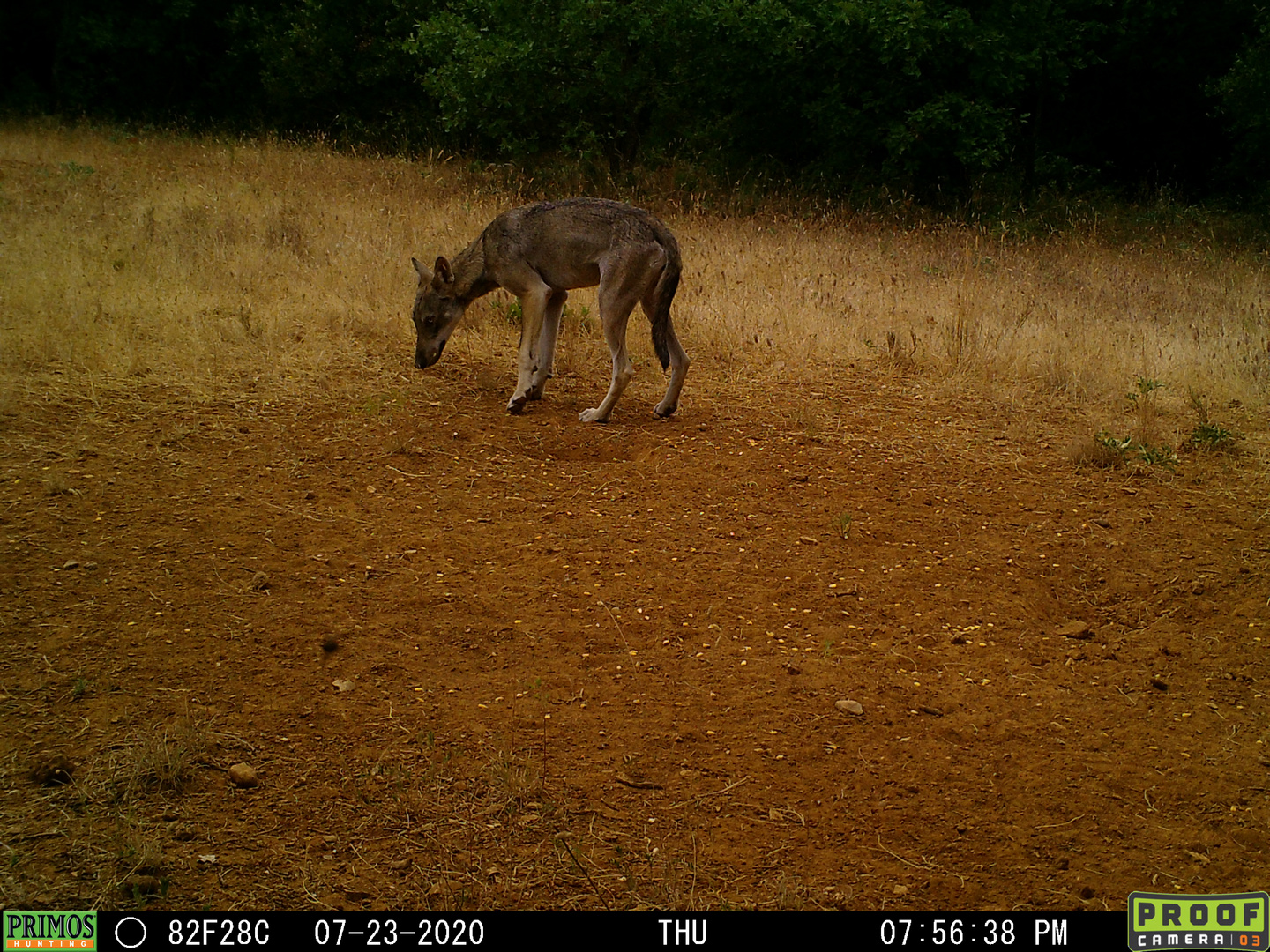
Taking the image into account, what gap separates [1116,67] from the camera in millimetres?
24312

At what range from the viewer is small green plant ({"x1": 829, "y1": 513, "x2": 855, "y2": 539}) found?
21.1 feet

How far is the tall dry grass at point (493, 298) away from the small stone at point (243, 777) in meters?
4.88

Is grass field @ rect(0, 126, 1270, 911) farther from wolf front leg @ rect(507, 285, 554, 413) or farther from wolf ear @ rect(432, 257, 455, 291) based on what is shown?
wolf ear @ rect(432, 257, 455, 291)

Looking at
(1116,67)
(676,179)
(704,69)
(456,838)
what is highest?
(1116,67)

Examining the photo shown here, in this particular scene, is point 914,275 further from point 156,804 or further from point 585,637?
point 156,804

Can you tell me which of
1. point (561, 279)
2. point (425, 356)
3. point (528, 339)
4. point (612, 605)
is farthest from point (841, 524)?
point (425, 356)

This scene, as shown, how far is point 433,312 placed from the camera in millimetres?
8766

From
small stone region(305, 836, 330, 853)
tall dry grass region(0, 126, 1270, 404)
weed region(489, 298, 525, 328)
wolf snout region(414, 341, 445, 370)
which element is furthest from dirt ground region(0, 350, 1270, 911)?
weed region(489, 298, 525, 328)

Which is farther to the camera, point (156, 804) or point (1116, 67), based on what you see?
point (1116, 67)

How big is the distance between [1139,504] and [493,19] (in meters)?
14.3

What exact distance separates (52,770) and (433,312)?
5.46 meters

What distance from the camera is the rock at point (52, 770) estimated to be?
154 inches

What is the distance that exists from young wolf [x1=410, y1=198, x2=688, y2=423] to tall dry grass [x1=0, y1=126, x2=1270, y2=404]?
35.9 inches

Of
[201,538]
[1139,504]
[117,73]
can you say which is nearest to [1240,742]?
[1139,504]
